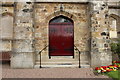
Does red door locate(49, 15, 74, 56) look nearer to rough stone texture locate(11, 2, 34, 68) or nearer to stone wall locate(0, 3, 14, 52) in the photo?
rough stone texture locate(11, 2, 34, 68)

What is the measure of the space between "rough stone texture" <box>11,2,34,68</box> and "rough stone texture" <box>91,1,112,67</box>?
11.8 feet

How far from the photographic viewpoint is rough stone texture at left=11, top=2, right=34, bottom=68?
9145mm

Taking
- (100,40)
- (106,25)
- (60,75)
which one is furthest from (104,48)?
(60,75)

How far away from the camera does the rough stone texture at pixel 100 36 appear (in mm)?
9273

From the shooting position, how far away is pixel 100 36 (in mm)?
9406

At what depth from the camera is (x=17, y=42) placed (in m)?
9.27

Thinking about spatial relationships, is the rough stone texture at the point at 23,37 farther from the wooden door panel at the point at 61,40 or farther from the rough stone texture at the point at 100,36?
the rough stone texture at the point at 100,36

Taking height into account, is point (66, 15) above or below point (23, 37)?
above

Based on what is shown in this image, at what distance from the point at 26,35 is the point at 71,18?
3.10m

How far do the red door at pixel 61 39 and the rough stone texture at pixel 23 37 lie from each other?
1.58 meters

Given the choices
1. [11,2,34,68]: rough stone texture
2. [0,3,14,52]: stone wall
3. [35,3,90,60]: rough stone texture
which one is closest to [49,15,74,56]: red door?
[35,3,90,60]: rough stone texture

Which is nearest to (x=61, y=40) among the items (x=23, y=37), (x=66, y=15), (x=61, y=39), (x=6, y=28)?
(x=61, y=39)

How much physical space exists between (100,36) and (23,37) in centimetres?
451

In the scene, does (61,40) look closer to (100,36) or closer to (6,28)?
(100,36)
